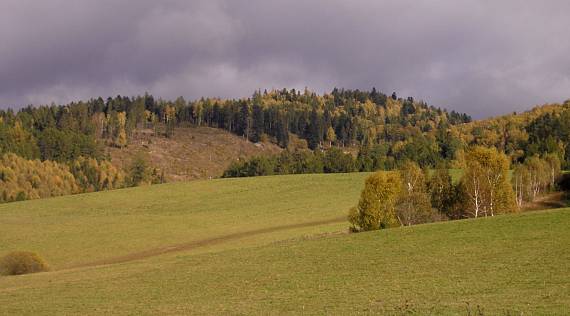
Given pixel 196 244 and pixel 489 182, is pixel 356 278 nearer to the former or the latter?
pixel 196 244

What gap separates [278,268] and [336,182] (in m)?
76.4

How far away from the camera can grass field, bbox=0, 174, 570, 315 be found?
24484mm

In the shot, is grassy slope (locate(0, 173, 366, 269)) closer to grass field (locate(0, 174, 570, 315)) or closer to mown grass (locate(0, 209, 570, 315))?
grass field (locate(0, 174, 570, 315))

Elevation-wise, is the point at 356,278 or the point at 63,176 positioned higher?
the point at 63,176

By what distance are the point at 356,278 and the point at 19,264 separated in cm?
3559

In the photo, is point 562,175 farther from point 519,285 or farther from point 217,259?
point 519,285

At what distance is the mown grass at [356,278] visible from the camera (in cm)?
2389

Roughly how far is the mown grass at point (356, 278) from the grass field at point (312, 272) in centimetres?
7

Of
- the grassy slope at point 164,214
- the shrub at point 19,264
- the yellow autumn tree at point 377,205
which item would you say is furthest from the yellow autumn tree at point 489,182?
the shrub at point 19,264

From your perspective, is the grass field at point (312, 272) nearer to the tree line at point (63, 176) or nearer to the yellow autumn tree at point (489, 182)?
the yellow autumn tree at point (489, 182)

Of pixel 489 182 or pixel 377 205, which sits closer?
pixel 377 205

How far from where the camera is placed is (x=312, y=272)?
3497 centimetres

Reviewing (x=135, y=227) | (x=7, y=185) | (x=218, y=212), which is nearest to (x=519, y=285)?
(x=135, y=227)

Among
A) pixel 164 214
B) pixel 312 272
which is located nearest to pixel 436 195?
pixel 164 214
